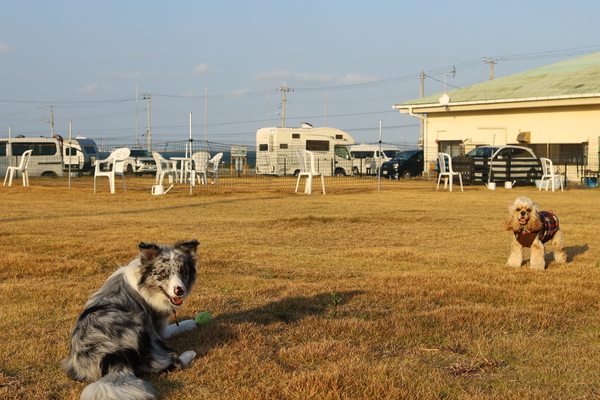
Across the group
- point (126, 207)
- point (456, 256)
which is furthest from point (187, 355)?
point (126, 207)

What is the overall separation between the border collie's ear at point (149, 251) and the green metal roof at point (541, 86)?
22603mm

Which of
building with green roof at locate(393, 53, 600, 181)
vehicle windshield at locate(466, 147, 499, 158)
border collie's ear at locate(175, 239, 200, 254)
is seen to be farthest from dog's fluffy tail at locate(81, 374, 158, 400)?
building with green roof at locate(393, 53, 600, 181)

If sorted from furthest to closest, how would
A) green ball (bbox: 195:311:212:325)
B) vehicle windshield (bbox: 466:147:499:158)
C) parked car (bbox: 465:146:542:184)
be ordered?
1. vehicle windshield (bbox: 466:147:499:158)
2. parked car (bbox: 465:146:542:184)
3. green ball (bbox: 195:311:212:325)

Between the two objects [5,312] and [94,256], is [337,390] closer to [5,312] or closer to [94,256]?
[5,312]

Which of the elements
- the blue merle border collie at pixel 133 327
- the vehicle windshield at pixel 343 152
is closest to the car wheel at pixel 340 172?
the vehicle windshield at pixel 343 152

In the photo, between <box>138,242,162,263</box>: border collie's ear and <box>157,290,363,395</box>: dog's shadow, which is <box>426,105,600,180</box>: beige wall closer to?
<box>157,290,363,395</box>: dog's shadow

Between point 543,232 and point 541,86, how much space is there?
21.8 m

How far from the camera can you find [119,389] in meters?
2.61

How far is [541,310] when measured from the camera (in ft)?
14.6

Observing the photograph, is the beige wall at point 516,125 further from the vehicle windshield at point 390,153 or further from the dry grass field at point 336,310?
the dry grass field at point 336,310

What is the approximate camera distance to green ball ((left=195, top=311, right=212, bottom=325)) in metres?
3.95

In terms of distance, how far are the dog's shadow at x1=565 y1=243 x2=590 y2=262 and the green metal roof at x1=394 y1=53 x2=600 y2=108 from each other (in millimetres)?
16855

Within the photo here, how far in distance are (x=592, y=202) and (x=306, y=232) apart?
9160 millimetres

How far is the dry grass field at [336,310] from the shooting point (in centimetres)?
294
